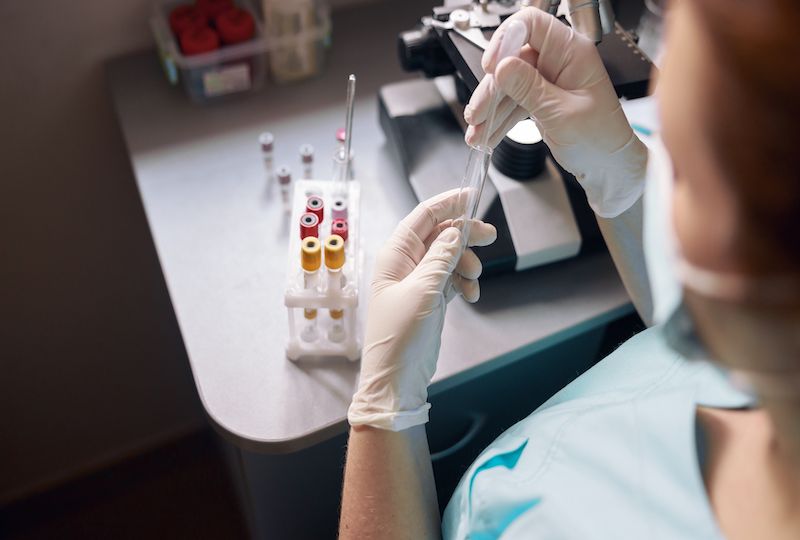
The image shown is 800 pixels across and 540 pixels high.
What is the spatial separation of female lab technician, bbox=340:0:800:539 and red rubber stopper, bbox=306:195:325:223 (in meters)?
0.10

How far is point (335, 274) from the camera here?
92 centimetres

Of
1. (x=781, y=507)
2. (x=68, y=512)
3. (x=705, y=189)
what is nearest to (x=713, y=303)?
(x=705, y=189)

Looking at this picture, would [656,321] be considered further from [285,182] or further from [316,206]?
[285,182]

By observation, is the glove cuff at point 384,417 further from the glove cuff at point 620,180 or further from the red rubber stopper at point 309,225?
the glove cuff at point 620,180

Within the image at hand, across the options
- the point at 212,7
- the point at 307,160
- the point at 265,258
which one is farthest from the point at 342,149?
the point at 212,7

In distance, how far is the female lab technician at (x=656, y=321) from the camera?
1.45 feet

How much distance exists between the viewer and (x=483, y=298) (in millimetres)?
1056

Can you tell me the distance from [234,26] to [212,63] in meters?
0.07

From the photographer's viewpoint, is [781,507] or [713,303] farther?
[781,507]

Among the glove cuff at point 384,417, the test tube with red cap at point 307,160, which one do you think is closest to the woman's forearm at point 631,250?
the glove cuff at point 384,417

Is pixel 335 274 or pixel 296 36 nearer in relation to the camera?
pixel 335 274

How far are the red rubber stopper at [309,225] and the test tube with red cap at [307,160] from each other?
25cm

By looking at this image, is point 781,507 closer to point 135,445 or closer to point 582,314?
point 582,314

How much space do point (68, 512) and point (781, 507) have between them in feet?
5.28
